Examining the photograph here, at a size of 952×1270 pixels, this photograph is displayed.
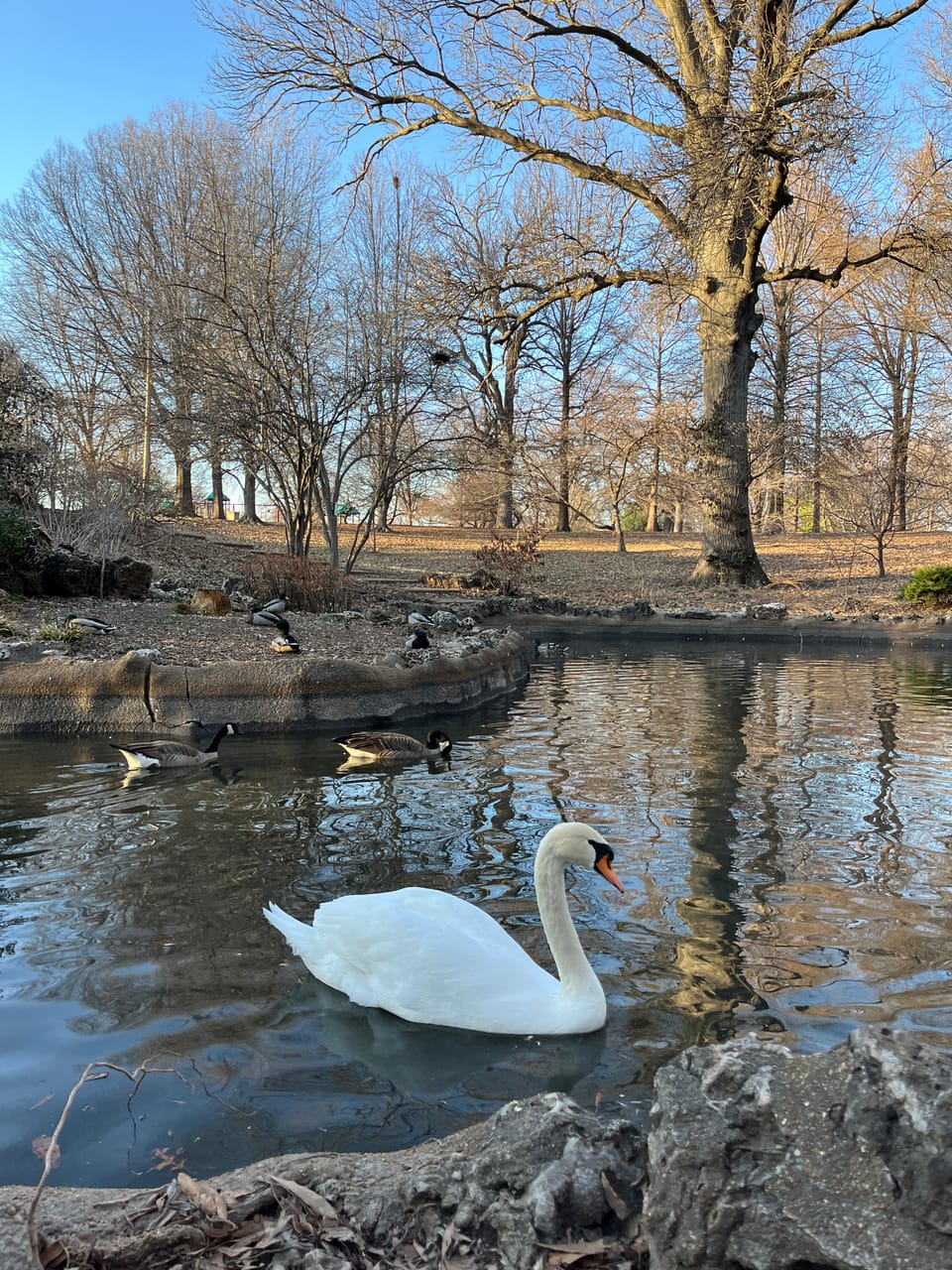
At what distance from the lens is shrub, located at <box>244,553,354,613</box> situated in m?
16.3

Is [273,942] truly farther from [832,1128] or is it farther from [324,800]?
[832,1128]

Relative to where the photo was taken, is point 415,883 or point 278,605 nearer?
point 415,883

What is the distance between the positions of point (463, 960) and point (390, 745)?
4721mm

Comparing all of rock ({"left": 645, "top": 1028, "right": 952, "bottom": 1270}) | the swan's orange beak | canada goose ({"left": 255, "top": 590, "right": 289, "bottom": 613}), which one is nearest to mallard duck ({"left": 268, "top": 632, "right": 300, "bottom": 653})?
canada goose ({"left": 255, "top": 590, "right": 289, "bottom": 613})

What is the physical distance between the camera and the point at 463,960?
3721 mm

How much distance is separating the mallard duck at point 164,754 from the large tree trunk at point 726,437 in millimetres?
15725

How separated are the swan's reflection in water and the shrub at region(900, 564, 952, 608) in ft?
56.3

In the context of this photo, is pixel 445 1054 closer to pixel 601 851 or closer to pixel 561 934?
pixel 561 934

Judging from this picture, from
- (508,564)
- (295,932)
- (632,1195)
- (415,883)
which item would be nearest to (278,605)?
(508,564)

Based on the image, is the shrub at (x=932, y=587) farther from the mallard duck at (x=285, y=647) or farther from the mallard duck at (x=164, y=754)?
the mallard duck at (x=164, y=754)

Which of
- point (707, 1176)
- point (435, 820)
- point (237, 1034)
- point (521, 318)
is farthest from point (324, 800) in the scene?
point (521, 318)

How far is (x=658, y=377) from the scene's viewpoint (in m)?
37.8

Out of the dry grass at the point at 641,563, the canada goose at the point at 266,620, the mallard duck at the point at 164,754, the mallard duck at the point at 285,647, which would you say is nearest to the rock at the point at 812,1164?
the mallard duck at the point at 164,754

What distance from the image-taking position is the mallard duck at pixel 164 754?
26.4 feet
